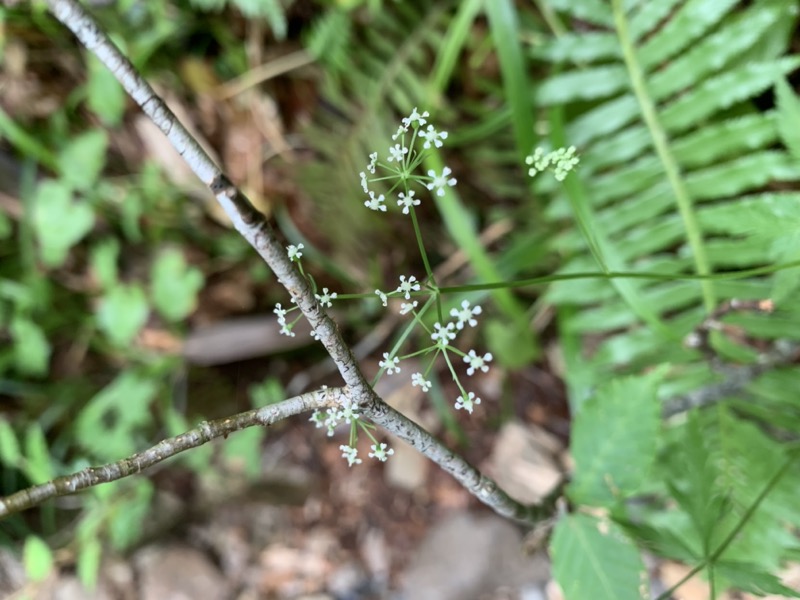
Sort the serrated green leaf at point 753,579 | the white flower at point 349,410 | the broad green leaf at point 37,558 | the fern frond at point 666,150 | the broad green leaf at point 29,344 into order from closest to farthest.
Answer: the white flower at point 349,410, the serrated green leaf at point 753,579, the fern frond at point 666,150, the broad green leaf at point 37,558, the broad green leaf at point 29,344

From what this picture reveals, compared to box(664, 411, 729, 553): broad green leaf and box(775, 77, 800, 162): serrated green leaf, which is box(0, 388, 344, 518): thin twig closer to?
box(664, 411, 729, 553): broad green leaf

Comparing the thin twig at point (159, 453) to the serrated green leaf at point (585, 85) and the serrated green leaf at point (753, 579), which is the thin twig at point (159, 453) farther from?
the serrated green leaf at point (585, 85)

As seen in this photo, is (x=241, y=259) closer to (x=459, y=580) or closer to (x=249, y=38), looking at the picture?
(x=249, y=38)

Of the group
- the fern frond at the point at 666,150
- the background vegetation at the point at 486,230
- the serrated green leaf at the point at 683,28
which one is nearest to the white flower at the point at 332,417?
the background vegetation at the point at 486,230

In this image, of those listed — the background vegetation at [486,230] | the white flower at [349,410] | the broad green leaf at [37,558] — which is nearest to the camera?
the white flower at [349,410]

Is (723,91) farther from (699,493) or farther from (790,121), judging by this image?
(699,493)
